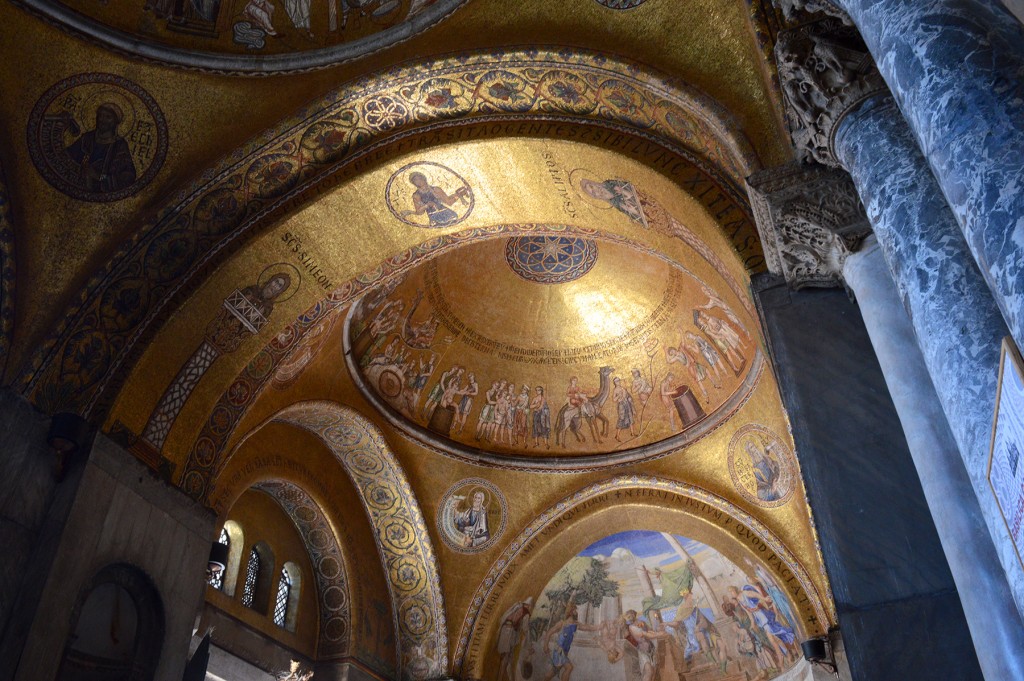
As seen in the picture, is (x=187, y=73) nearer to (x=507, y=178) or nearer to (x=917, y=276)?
(x=507, y=178)

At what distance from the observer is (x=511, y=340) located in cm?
1295

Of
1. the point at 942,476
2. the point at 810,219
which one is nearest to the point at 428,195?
the point at 810,219

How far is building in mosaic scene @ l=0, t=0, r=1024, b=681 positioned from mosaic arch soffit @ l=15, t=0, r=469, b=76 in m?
0.03

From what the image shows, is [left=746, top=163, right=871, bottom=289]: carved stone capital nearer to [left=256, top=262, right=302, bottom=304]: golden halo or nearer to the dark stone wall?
the dark stone wall

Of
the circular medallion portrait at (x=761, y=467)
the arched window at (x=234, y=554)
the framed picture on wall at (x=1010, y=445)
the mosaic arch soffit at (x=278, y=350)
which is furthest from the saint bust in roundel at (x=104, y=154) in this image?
the circular medallion portrait at (x=761, y=467)

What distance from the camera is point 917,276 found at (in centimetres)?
328

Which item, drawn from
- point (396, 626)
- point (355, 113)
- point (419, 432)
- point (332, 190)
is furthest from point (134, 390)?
point (396, 626)

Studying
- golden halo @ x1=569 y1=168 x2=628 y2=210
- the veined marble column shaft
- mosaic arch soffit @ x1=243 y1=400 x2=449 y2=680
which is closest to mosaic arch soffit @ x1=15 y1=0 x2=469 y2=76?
golden halo @ x1=569 y1=168 x2=628 y2=210

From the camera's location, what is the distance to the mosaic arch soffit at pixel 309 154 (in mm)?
7121

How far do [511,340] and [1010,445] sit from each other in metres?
10.7

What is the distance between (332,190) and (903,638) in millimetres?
6167

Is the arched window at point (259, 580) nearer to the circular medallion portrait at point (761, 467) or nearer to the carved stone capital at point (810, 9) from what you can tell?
the circular medallion portrait at point (761, 467)

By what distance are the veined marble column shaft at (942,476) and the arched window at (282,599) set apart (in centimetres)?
905

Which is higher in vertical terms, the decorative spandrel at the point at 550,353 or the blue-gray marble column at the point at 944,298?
the decorative spandrel at the point at 550,353
